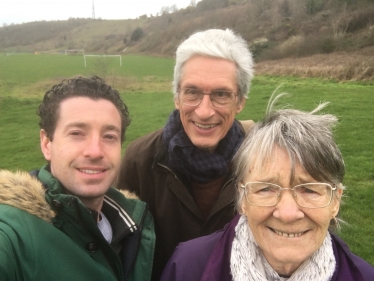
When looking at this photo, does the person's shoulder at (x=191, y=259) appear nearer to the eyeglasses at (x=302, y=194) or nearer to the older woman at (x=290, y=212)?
the older woman at (x=290, y=212)

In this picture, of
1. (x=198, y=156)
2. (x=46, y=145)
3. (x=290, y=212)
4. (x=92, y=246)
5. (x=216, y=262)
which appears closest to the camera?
(x=290, y=212)

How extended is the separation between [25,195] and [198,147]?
1.28m

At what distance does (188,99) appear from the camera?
275 cm

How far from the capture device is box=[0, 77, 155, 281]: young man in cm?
185

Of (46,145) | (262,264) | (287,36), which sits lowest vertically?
(287,36)

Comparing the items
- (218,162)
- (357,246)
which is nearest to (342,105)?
(357,246)

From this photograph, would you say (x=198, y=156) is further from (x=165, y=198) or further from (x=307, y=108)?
(x=307, y=108)

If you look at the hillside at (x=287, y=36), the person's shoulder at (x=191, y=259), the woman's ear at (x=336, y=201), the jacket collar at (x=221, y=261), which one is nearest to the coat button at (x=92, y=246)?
the person's shoulder at (x=191, y=259)

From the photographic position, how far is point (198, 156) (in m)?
2.77

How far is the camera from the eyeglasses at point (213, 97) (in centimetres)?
270

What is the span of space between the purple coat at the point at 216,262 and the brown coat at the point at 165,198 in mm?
588

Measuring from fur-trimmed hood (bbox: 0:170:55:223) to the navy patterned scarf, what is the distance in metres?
1.03

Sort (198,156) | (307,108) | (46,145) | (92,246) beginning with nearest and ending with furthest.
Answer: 1. (92,246)
2. (46,145)
3. (198,156)
4. (307,108)

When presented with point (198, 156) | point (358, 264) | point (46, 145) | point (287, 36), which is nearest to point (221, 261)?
point (358, 264)
